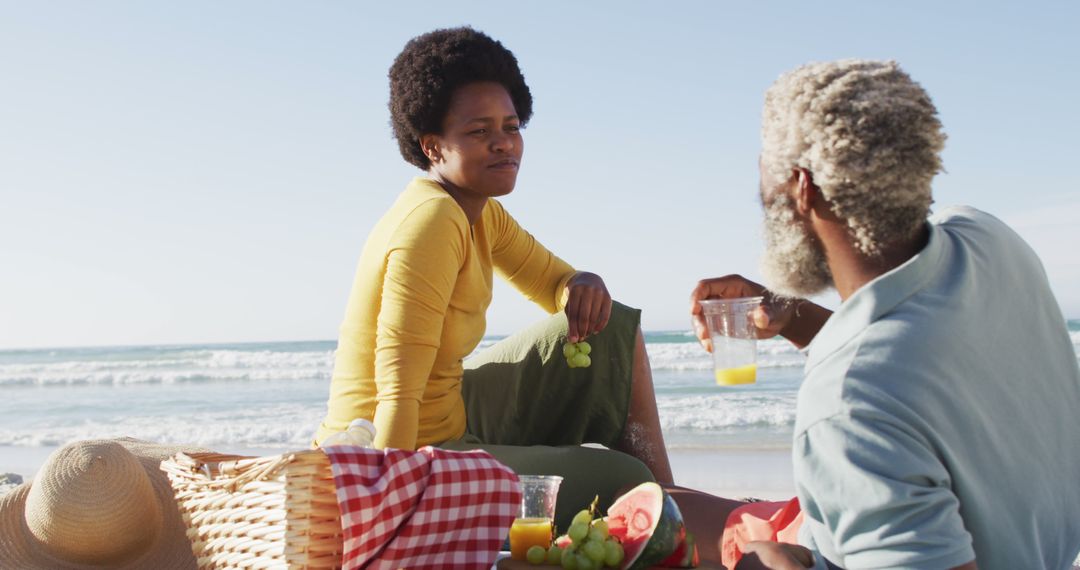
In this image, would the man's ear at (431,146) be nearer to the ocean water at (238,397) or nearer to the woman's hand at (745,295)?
the woman's hand at (745,295)

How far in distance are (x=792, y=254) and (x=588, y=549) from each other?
957mm

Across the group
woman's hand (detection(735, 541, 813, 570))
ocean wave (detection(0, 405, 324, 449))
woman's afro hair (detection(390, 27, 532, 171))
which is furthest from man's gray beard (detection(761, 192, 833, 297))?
ocean wave (detection(0, 405, 324, 449))

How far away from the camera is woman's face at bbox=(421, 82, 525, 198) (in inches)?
147

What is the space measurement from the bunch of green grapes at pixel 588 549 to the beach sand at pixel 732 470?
3.69m

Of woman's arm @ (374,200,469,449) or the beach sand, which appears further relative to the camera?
the beach sand

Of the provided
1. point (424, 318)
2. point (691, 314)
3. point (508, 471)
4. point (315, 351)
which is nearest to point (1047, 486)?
point (691, 314)

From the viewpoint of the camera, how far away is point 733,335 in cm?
290

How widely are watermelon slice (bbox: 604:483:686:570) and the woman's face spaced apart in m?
1.33

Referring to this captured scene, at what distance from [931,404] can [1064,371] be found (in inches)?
20.3

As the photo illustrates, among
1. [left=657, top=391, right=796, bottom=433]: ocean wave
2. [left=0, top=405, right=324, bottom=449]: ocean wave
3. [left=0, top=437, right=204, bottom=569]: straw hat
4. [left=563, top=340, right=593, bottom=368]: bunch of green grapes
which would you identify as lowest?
[left=0, top=405, right=324, bottom=449]: ocean wave

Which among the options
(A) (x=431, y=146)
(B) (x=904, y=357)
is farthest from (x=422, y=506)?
(A) (x=431, y=146)

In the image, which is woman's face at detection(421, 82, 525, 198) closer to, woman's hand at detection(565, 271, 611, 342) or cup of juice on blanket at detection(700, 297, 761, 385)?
→ woman's hand at detection(565, 271, 611, 342)

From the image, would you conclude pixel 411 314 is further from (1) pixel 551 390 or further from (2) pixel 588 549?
(2) pixel 588 549

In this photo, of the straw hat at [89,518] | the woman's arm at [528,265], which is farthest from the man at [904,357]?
the straw hat at [89,518]
